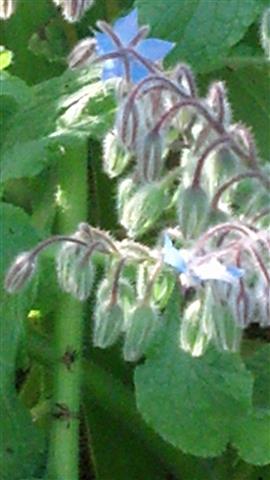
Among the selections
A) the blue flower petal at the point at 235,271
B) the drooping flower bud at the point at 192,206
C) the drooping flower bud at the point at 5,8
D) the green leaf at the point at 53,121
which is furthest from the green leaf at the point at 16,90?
the blue flower petal at the point at 235,271

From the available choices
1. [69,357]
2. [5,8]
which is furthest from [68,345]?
[5,8]

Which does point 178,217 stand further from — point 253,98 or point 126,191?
point 253,98

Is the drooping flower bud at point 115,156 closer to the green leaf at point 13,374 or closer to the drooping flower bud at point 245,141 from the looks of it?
the drooping flower bud at point 245,141

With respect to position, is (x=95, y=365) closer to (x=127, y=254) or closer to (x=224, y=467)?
(x=224, y=467)

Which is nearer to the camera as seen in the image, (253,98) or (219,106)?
(219,106)

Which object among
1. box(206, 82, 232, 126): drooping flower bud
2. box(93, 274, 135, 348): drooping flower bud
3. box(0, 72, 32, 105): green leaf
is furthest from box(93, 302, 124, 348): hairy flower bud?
box(0, 72, 32, 105): green leaf

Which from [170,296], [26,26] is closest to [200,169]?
[170,296]
